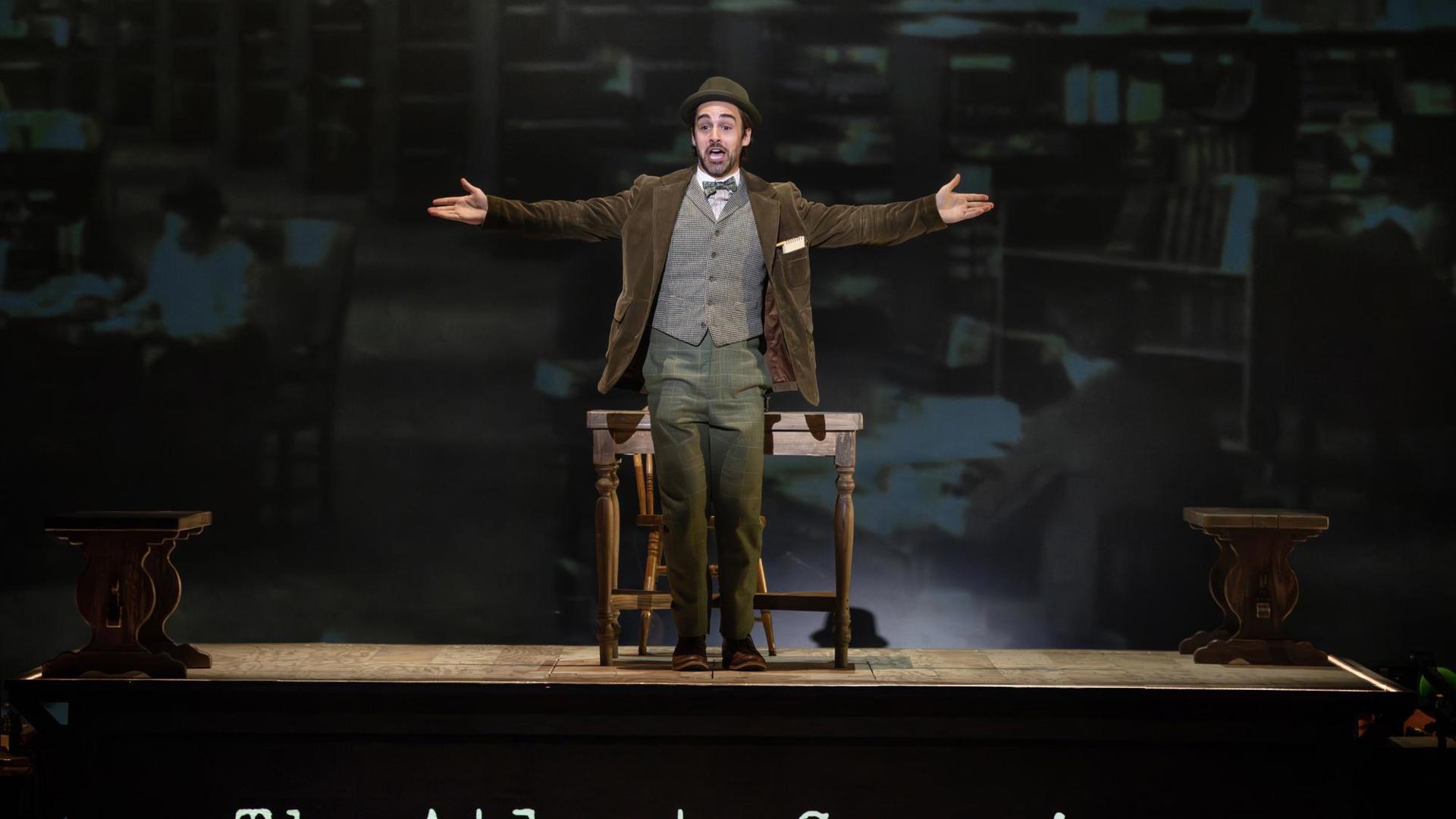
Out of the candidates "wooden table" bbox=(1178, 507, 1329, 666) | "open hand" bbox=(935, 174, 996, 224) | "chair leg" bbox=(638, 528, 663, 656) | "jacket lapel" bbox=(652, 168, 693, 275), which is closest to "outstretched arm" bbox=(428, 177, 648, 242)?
"jacket lapel" bbox=(652, 168, 693, 275)

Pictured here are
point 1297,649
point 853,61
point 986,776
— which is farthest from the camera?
point 853,61

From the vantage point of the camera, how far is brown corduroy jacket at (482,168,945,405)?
448 centimetres

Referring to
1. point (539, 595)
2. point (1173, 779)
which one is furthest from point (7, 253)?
point (1173, 779)

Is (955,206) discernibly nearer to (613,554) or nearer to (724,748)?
(613,554)

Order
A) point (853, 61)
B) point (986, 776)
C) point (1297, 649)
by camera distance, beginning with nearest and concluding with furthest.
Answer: point (986, 776), point (1297, 649), point (853, 61)

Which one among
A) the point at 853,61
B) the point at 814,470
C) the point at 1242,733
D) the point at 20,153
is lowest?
the point at 1242,733

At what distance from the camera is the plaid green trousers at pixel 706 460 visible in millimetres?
4434

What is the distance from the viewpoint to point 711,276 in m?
4.46

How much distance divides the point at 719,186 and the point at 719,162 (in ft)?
0.26

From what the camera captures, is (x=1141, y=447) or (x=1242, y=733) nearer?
(x=1242, y=733)

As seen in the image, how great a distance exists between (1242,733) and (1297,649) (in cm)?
63

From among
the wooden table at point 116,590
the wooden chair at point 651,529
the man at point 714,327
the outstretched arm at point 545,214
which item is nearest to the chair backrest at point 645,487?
the wooden chair at point 651,529

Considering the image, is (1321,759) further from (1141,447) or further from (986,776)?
(1141,447)

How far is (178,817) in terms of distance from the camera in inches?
168
